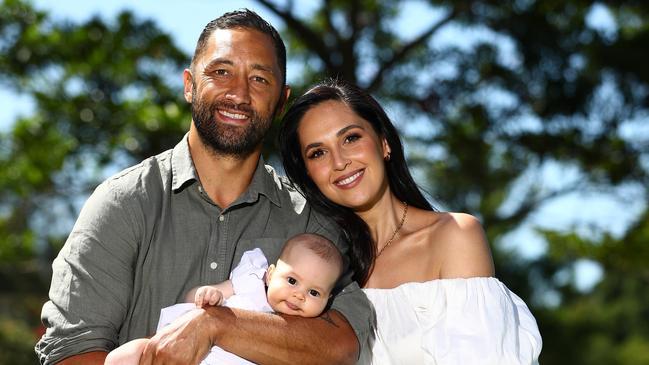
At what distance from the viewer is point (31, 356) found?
15180 mm

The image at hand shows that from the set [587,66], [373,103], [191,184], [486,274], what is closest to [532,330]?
[486,274]

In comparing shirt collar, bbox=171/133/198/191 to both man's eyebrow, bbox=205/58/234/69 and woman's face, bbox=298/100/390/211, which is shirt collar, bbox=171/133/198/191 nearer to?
man's eyebrow, bbox=205/58/234/69

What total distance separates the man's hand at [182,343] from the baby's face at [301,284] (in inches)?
12.4

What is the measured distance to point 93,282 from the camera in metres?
3.02

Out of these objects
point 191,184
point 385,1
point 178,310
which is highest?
point 385,1

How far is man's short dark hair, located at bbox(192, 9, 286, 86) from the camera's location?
350 centimetres

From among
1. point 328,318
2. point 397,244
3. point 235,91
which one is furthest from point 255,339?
point 397,244

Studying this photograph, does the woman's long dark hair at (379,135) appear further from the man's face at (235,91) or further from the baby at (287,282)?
the baby at (287,282)

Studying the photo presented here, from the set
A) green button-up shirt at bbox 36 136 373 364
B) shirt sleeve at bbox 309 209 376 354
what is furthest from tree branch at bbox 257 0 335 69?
shirt sleeve at bbox 309 209 376 354

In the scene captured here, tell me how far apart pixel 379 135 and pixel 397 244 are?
1.49ft

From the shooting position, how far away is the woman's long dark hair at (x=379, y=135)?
377 centimetres

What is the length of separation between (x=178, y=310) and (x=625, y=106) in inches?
273

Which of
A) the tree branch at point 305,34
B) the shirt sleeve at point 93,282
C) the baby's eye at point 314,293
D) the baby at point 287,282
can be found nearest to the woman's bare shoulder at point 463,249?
the baby at point 287,282

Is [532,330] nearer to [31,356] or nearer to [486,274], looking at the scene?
[486,274]
